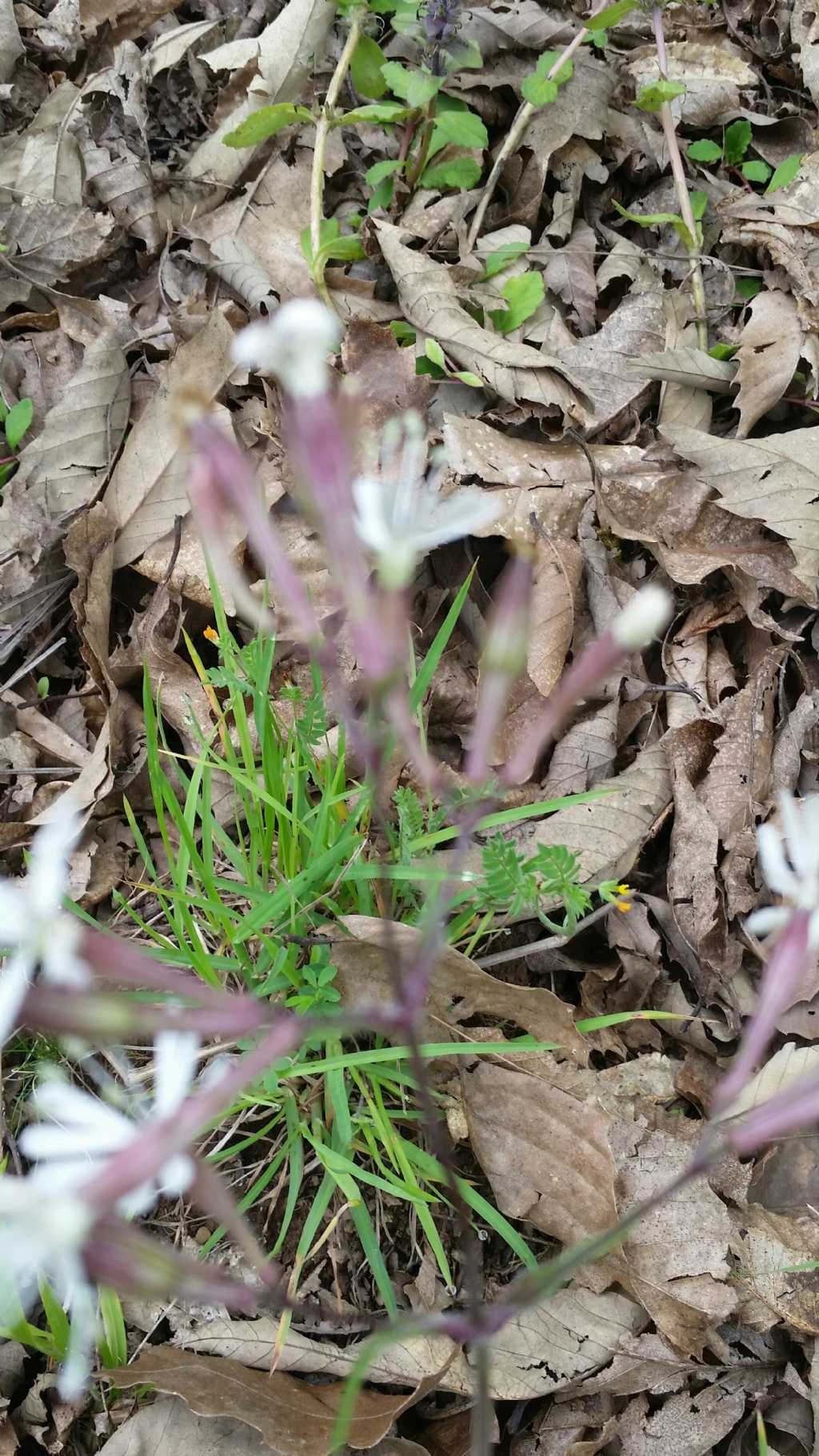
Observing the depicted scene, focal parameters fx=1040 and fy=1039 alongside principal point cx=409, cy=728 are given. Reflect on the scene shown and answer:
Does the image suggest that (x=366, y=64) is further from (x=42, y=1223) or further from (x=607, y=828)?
(x=42, y=1223)

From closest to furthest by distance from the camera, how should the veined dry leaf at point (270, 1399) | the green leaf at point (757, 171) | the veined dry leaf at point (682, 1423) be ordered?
the veined dry leaf at point (270, 1399) → the veined dry leaf at point (682, 1423) → the green leaf at point (757, 171)

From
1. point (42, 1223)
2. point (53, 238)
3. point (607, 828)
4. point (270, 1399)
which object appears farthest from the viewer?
point (53, 238)

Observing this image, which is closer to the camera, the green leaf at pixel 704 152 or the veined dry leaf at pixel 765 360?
the veined dry leaf at pixel 765 360

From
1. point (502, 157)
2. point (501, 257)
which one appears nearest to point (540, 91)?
point (502, 157)

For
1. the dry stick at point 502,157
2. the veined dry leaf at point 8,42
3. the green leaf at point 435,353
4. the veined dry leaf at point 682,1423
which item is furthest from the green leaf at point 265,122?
the veined dry leaf at point 682,1423

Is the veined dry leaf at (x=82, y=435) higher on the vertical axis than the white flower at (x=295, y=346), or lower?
lower

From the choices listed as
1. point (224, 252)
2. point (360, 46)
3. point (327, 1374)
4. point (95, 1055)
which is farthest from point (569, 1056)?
point (360, 46)

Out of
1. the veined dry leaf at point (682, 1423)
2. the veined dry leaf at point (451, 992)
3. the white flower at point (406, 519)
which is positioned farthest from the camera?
the veined dry leaf at point (451, 992)

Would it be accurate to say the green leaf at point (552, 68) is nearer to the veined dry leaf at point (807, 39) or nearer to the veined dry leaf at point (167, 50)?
the veined dry leaf at point (807, 39)
